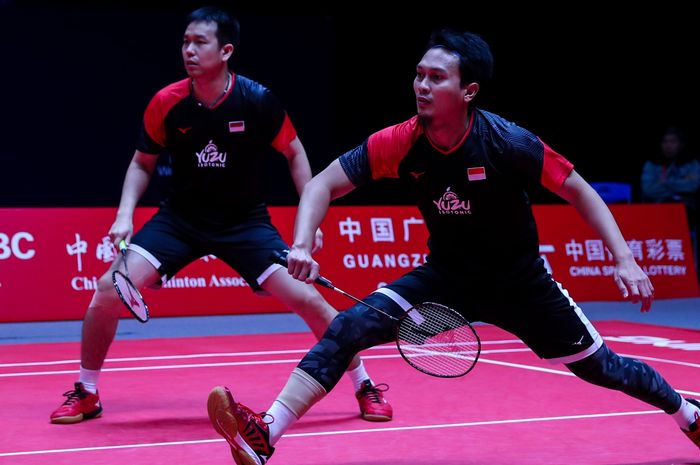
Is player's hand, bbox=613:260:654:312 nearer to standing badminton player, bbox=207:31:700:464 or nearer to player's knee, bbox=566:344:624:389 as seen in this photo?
standing badminton player, bbox=207:31:700:464

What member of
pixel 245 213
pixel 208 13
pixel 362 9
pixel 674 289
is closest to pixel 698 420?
pixel 245 213

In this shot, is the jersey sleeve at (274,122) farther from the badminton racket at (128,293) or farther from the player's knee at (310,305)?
the badminton racket at (128,293)

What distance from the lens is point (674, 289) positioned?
10562mm

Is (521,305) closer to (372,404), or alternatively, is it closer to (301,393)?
(301,393)

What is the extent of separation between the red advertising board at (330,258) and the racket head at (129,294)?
4096mm

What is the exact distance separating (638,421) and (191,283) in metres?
4.90

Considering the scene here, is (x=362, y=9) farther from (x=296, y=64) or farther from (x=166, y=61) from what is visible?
(x=166, y=61)

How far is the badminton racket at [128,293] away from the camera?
14.5ft

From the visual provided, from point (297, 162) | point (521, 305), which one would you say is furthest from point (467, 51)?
point (297, 162)

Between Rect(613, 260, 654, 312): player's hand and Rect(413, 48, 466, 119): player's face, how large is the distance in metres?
0.76

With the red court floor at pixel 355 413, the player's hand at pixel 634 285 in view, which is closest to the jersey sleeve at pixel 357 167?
the player's hand at pixel 634 285

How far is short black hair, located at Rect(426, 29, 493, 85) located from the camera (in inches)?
150

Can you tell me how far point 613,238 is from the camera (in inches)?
145

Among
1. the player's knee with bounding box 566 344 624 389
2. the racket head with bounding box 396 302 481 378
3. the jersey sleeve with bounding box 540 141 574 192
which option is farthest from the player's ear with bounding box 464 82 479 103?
the player's knee with bounding box 566 344 624 389
